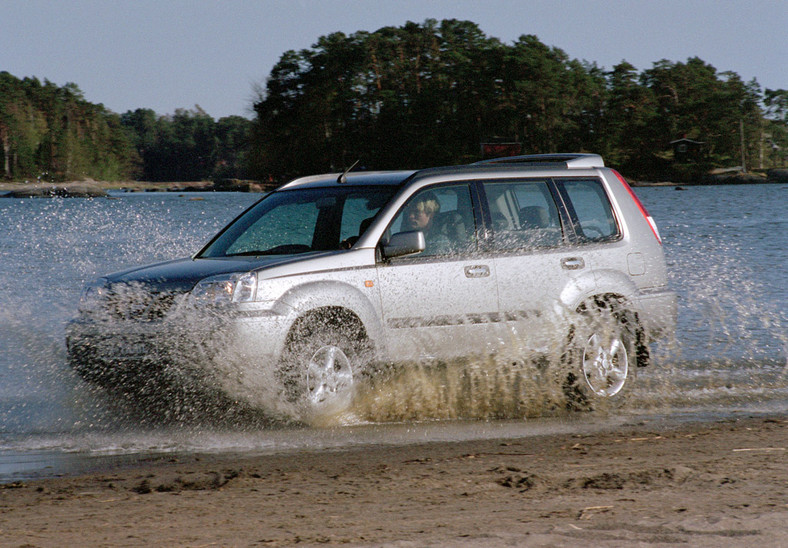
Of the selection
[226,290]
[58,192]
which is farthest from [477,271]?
[58,192]

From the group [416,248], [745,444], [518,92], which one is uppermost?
[518,92]

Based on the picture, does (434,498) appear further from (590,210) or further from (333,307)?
(590,210)

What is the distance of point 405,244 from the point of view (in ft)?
21.9

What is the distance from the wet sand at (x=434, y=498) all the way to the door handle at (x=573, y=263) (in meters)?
1.62

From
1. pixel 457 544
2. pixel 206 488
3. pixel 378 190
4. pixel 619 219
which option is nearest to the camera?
pixel 457 544

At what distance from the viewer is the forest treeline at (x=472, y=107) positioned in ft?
361

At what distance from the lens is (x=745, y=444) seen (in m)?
6.09

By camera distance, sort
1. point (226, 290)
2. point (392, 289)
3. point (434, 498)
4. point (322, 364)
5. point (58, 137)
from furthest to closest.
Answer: point (58, 137)
point (392, 289)
point (322, 364)
point (226, 290)
point (434, 498)

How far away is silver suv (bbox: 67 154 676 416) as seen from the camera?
632cm

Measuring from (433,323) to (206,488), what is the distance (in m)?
2.38

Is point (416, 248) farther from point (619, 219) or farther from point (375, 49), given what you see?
point (375, 49)

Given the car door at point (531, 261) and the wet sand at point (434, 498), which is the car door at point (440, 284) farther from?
the wet sand at point (434, 498)

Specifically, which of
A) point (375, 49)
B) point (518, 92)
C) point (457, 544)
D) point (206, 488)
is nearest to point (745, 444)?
point (457, 544)

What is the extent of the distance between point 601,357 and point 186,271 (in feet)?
10.6
